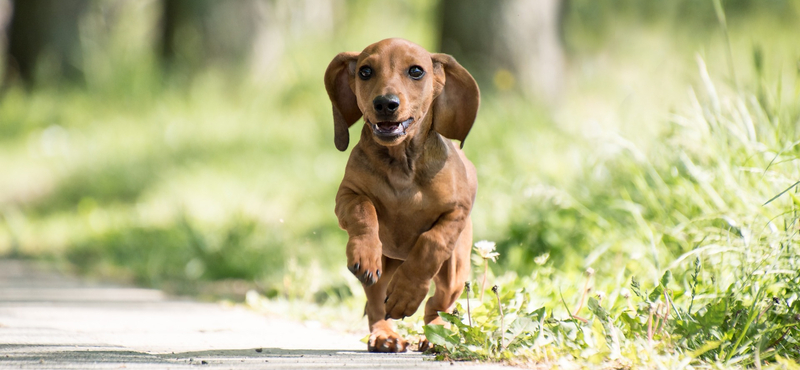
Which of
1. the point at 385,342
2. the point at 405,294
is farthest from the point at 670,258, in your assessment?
the point at 405,294

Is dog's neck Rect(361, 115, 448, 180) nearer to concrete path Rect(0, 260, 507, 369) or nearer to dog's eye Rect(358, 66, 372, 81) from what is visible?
dog's eye Rect(358, 66, 372, 81)

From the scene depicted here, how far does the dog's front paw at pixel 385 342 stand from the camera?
2.92 meters

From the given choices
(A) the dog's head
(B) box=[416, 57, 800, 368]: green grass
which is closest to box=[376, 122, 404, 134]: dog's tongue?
(A) the dog's head

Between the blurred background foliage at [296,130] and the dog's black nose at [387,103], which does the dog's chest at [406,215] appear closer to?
the dog's black nose at [387,103]

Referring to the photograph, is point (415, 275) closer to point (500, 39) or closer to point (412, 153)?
point (412, 153)

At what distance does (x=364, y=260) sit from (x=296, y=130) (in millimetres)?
5992

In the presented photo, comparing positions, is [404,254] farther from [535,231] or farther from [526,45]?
[526,45]

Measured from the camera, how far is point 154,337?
3373 millimetres

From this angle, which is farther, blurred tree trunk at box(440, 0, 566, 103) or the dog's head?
blurred tree trunk at box(440, 0, 566, 103)

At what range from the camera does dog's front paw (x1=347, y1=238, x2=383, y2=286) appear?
7.96ft

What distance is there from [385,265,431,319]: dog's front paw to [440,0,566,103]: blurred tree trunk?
191 inches

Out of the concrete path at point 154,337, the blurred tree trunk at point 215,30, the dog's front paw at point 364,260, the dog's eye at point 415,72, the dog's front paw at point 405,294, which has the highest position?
the blurred tree trunk at point 215,30

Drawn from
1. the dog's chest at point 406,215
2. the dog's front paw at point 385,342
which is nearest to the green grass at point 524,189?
the dog's front paw at point 385,342

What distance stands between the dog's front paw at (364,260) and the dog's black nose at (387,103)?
0.37m
